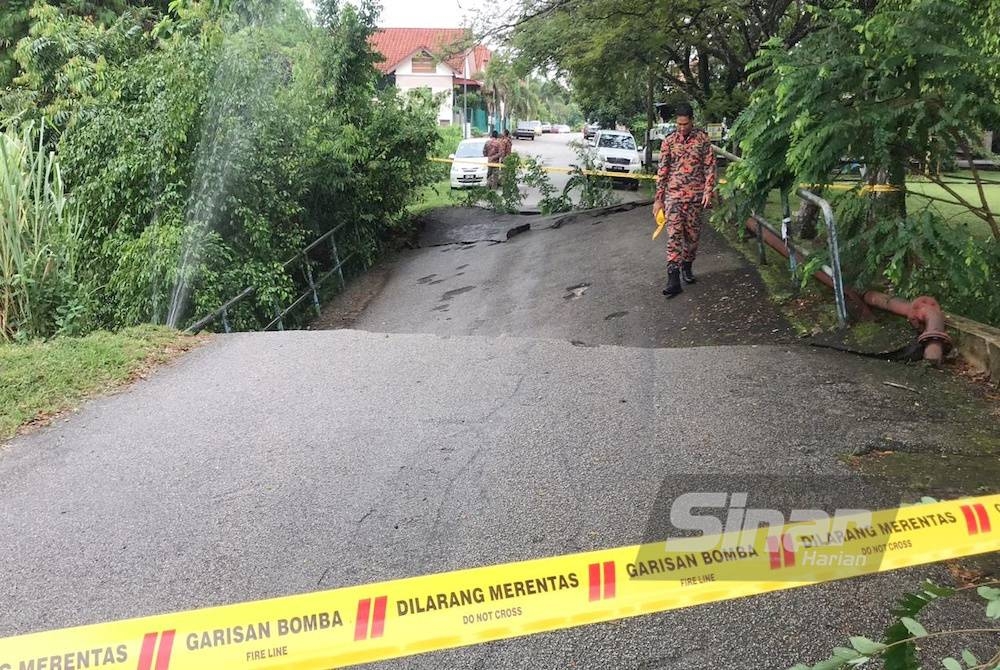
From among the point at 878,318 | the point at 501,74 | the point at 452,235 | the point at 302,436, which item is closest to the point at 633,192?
the point at 501,74

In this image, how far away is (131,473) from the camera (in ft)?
14.1

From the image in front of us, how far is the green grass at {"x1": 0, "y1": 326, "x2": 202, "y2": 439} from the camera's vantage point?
5.27 meters

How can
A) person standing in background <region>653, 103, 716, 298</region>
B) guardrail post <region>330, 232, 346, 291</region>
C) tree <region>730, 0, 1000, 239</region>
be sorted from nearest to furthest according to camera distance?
tree <region>730, 0, 1000, 239</region> < person standing in background <region>653, 103, 716, 298</region> < guardrail post <region>330, 232, 346, 291</region>

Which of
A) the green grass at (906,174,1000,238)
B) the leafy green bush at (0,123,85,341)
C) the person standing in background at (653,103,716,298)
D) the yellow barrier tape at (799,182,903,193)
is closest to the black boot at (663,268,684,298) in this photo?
the person standing in background at (653,103,716,298)

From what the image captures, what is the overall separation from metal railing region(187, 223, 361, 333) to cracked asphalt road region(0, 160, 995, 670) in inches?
62.0

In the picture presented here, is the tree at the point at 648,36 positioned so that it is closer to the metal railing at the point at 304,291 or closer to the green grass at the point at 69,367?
the metal railing at the point at 304,291

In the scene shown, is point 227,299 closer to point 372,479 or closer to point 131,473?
point 131,473

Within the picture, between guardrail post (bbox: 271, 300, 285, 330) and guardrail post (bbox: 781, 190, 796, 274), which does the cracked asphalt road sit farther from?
guardrail post (bbox: 271, 300, 285, 330)

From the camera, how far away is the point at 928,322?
17.4ft

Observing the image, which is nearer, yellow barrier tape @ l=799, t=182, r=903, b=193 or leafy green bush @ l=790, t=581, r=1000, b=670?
leafy green bush @ l=790, t=581, r=1000, b=670

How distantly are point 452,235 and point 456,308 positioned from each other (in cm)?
576

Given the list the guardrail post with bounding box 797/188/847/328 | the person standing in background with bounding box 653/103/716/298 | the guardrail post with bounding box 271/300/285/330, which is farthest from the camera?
the guardrail post with bounding box 271/300/285/330

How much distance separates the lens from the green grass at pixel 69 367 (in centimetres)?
527

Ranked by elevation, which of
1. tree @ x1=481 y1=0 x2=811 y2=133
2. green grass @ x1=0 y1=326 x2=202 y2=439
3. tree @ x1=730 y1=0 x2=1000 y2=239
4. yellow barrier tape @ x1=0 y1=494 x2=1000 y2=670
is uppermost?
tree @ x1=481 y1=0 x2=811 y2=133
